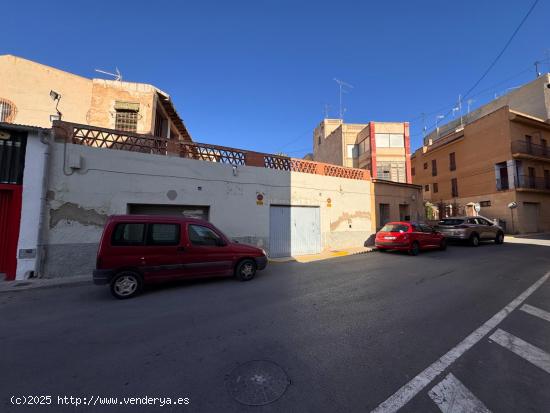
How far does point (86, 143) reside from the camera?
799 centimetres

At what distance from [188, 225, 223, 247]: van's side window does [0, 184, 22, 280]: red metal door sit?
5.16m

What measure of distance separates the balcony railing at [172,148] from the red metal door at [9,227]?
6.60ft

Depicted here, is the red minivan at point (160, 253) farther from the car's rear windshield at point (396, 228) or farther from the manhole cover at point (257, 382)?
Result: the car's rear windshield at point (396, 228)

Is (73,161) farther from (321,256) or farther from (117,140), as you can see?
(321,256)

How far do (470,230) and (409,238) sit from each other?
5702 millimetres

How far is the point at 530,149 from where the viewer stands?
77.7 feet

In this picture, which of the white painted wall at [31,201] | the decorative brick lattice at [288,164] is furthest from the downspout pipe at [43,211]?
the decorative brick lattice at [288,164]

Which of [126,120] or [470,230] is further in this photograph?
[470,230]

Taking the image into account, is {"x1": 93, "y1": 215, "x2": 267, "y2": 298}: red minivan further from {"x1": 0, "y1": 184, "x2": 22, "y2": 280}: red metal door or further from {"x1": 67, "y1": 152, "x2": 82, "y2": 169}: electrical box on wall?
{"x1": 0, "y1": 184, "x2": 22, "y2": 280}: red metal door

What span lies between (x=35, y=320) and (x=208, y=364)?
12.2 feet

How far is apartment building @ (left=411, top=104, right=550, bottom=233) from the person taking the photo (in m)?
22.2

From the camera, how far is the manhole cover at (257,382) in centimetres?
229

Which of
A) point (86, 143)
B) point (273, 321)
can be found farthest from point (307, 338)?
point (86, 143)

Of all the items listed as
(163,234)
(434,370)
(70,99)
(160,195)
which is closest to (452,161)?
(160,195)
